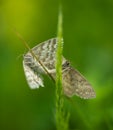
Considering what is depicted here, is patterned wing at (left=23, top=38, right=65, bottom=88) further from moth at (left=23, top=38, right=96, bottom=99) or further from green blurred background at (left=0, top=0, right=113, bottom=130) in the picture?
green blurred background at (left=0, top=0, right=113, bottom=130)

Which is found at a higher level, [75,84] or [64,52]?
[64,52]

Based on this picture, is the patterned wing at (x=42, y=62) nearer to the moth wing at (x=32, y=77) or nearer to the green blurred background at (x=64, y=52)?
the moth wing at (x=32, y=77)

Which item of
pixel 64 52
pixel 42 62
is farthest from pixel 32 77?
pixel 64 52

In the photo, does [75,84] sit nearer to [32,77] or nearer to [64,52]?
[32,77]

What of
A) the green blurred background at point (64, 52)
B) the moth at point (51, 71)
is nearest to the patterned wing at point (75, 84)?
the moth at point (51, 71)

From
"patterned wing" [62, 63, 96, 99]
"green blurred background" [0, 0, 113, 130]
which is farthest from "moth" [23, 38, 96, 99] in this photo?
"green blurred background" [0, 0, 113, 130]
